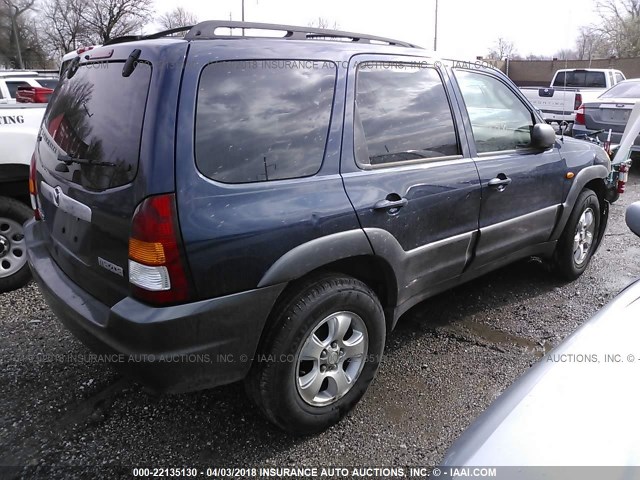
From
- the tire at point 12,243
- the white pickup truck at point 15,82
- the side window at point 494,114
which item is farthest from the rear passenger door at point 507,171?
the white pickup truck at point 15,82

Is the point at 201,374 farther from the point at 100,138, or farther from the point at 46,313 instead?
the point at 46,313

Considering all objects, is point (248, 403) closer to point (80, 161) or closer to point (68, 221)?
point (68, 221)

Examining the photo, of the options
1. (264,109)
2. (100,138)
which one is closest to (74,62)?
(100,138)

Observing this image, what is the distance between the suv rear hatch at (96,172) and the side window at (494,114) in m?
2.04

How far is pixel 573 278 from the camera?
4.41m

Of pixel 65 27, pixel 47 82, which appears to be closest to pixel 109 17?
pixel 65 27

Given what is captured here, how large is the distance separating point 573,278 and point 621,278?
1.67 ft

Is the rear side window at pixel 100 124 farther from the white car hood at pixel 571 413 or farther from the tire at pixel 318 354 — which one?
the white car hood at pixel 571 413

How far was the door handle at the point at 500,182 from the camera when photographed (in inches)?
127

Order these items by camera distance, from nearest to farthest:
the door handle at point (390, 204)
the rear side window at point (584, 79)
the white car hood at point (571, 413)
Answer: the white car hood at point (571, 413)
the door handle at point (390, 204)
the rear side window at point (584, 79)

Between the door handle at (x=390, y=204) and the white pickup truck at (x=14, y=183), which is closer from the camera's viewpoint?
the door handle at (x=390, y=204)

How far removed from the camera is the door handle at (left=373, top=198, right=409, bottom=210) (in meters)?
2.53

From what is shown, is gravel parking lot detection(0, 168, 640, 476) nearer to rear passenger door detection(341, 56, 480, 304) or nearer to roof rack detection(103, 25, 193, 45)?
rear passenger door detection(341, 56, 480, 304)

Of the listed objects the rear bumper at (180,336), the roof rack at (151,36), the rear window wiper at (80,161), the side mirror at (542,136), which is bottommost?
the rear bumper at (180,336)
